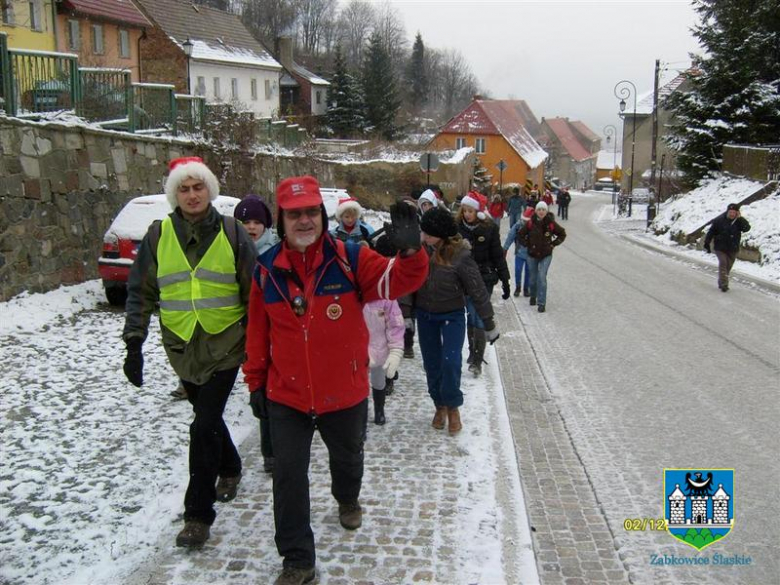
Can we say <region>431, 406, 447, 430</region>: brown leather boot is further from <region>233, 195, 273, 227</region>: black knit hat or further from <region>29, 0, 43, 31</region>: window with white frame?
<region>29, 0, 43, 31</region>: window with white frame

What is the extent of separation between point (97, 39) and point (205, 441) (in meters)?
34.6

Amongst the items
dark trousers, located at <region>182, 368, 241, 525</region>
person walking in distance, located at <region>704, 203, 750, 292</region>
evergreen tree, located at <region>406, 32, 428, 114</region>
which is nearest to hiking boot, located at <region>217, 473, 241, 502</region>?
dark trousers, located at <region>182, 368, 241, 525</region>

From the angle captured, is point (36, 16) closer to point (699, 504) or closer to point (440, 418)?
point (440, 418)

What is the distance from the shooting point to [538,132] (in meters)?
110

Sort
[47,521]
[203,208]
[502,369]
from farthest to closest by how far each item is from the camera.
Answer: [502,369]
[47,521]
[203,208]

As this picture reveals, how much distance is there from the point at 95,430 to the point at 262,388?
2.50 m

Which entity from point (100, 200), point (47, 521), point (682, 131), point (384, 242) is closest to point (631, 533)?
point (384, 242)

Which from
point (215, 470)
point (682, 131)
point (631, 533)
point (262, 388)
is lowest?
point (631, 533)

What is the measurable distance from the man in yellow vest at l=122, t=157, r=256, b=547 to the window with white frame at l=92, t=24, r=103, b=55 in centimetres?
3299

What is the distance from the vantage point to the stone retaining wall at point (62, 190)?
9602mm

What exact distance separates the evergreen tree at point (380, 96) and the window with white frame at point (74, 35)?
24.7 m

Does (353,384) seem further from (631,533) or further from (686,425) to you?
(686,425)

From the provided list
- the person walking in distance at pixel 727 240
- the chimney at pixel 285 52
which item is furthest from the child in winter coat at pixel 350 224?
the chimney at pixel 285 52

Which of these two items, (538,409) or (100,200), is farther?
(100,200)
